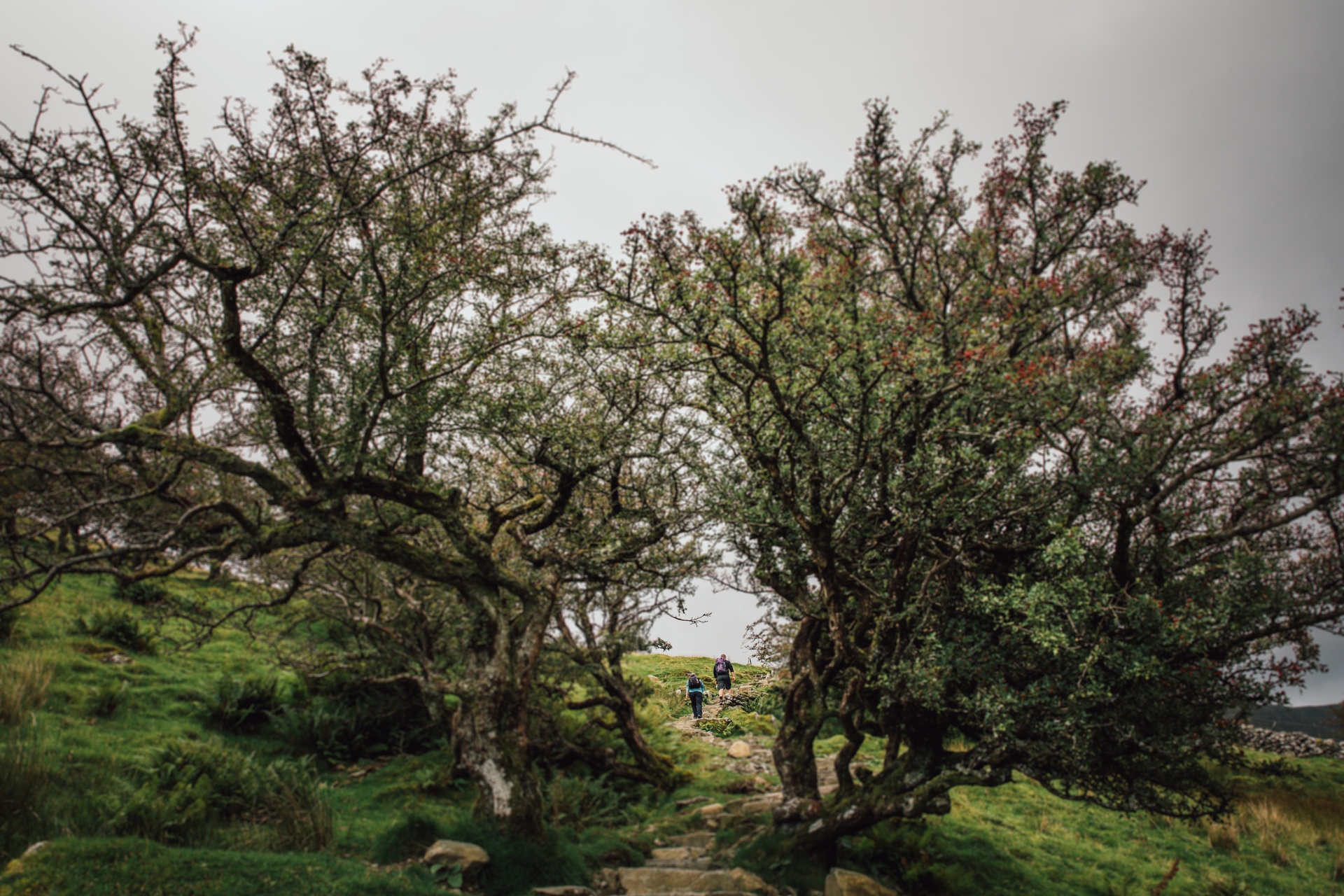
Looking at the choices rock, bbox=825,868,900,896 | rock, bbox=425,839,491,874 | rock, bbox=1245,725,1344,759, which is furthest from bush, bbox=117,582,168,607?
rock, bbox=1245,725,1344,759

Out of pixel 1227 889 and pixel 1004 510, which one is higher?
pixel 1004 510

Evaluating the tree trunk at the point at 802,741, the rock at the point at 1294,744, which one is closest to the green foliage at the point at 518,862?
the tree trunk at the point at 802,741

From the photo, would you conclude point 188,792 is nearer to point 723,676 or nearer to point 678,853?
point 678,853

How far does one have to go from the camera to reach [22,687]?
1151cm

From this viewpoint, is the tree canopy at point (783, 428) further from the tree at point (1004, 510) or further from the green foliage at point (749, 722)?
the green foliage at point (749, 722)

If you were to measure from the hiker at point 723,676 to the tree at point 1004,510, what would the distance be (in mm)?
14814

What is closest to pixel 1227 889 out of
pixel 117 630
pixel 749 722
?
pixel 749 722

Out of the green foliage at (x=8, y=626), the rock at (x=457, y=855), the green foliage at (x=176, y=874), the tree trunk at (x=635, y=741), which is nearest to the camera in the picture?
the green foliage at (x=176, y=874)

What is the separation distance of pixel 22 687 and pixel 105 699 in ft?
4.41

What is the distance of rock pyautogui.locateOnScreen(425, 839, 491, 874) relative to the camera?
7984 millimetres

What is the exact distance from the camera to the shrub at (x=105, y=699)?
12.3m

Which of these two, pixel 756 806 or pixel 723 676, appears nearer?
pixel 756 806

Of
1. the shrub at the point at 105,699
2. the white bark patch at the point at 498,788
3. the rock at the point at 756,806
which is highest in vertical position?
the shrub at the point at 105,699

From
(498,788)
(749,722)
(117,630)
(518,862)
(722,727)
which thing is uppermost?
(117,630)
